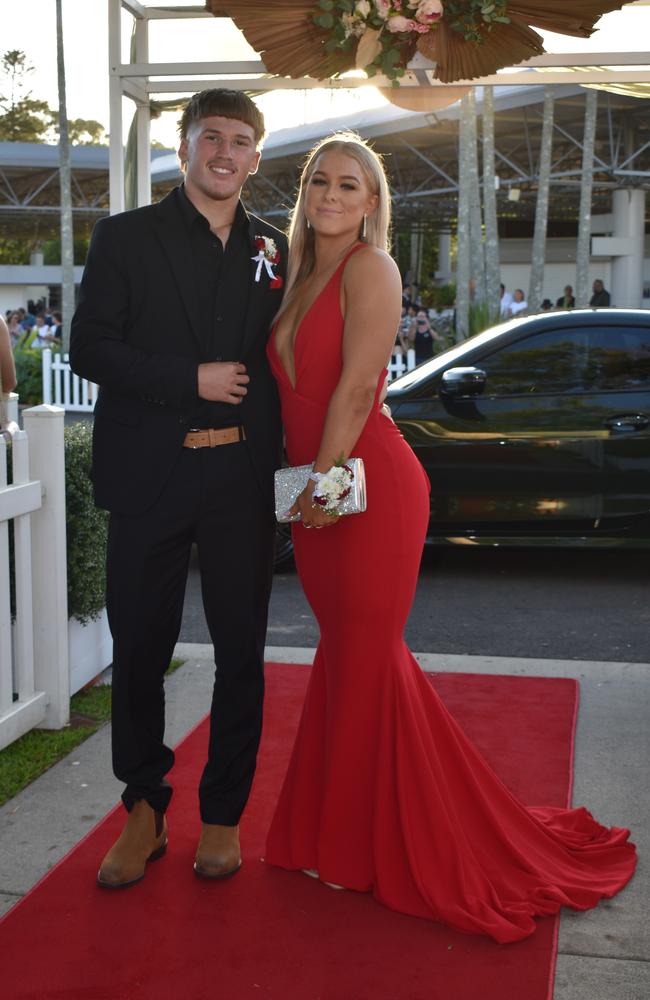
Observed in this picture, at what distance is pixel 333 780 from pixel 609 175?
36.8 metres

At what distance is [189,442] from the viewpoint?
3398 millimetres

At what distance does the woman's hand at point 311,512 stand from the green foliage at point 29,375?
18.5 m

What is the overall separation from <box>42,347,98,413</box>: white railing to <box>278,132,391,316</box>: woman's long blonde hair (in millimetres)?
17538

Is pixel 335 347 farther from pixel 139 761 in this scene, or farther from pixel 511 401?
pixel 511 401

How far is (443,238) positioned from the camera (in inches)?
2339

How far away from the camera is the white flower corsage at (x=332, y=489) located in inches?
128

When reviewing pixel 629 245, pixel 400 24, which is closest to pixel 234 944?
pixel 400 24

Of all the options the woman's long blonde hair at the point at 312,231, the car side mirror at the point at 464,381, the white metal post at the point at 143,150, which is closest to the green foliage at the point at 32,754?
the woman's long blonde hair at the point at 312,231

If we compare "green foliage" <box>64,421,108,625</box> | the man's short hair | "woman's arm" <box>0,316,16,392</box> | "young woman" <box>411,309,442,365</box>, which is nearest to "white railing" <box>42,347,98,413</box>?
"young woman" <box>411,309,442,365</box>

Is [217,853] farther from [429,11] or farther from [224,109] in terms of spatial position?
[429,11]

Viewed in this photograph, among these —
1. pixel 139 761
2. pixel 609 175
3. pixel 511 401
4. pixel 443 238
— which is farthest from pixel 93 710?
pixel 443 238

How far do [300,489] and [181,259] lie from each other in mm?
751

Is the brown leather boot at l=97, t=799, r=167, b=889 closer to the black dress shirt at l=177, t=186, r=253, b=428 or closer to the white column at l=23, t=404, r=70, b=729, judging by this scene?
the black dress shirt at l=177, t=186, r=253, b=428

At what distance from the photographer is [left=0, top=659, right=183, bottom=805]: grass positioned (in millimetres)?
4312
